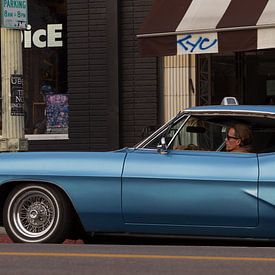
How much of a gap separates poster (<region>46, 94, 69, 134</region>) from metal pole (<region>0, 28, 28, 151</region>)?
16.1ft

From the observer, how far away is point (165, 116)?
13.4 m

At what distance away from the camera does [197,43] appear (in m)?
11.1

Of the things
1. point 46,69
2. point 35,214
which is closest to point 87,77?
point 46,69

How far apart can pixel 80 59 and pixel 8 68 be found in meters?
4.65

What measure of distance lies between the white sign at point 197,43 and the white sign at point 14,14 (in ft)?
10.4

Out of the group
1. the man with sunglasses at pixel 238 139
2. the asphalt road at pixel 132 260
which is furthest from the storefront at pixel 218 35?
the asphalt road at pixel 132 260

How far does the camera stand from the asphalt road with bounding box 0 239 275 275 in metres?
5.76

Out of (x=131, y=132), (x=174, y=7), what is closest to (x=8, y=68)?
(x=174, y=7)

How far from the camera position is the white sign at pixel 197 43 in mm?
10984

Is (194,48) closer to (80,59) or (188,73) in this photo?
(188,73)

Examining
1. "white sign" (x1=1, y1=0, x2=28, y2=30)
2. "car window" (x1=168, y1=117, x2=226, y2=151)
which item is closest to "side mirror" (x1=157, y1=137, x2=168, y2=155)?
"car window" (x1=168, y1=117, x2=226, y2=151)

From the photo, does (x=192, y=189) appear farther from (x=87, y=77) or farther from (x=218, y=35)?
(x=87, y=77)

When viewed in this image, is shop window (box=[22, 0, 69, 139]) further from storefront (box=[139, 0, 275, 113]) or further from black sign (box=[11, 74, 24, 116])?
black sign (box=[11, 74, 24, 116])

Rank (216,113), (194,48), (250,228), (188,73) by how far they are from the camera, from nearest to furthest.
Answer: (250,228)
(216,113)
(194,48)
(188,73)
